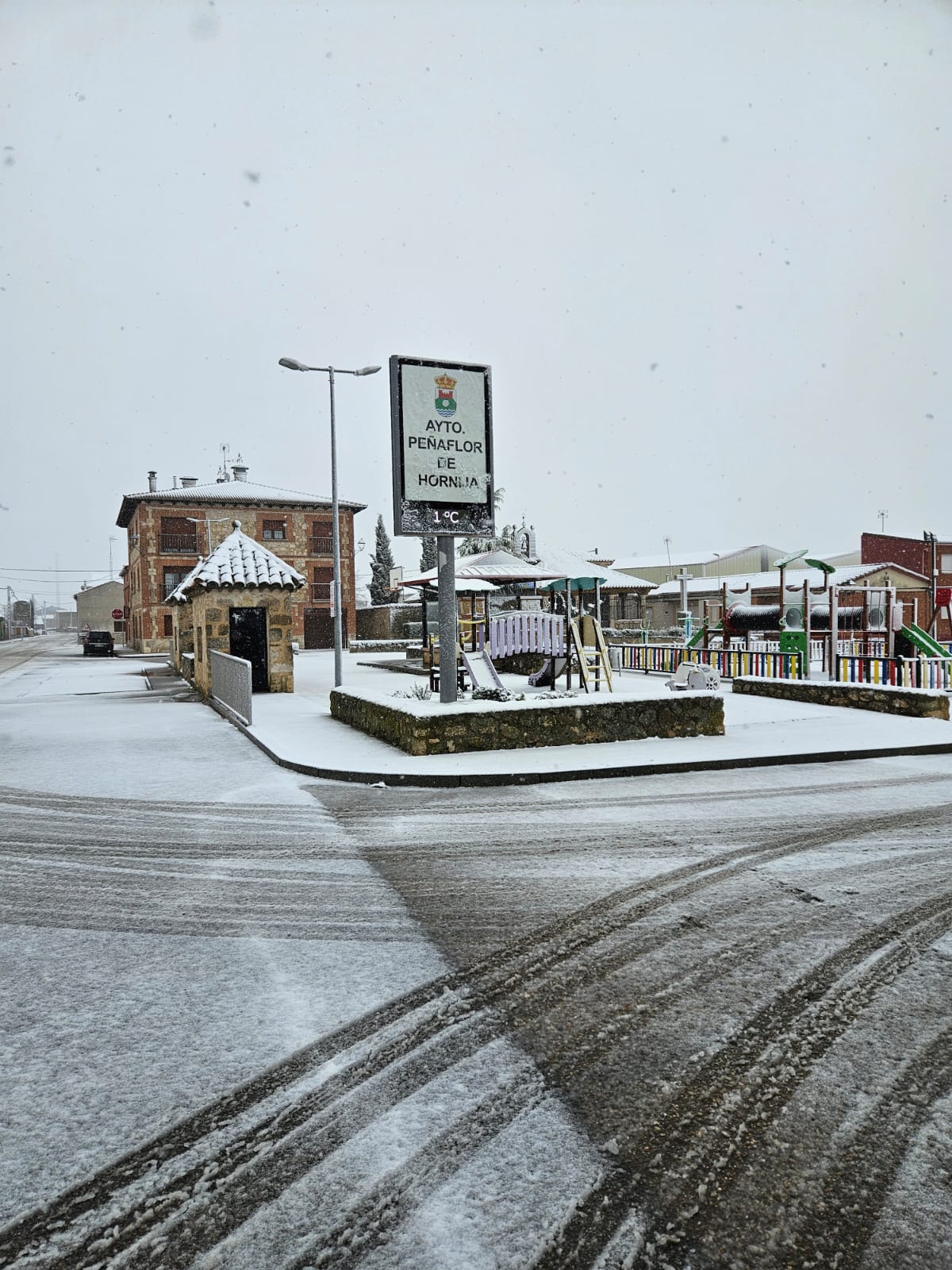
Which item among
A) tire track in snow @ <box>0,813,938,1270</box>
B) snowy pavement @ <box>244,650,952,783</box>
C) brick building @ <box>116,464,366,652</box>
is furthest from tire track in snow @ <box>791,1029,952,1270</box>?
Result: brick building @ <box>116,464,366,652</box>

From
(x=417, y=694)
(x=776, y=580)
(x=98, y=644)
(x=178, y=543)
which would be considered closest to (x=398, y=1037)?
(x=417, y=694)

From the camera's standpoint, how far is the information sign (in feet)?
37.3

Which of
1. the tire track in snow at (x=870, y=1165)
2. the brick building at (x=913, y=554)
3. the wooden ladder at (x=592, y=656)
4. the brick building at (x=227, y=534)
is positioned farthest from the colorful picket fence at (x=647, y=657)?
the brick building at (x=913, y=554)

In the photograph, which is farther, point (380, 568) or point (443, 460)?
point (380, 568)

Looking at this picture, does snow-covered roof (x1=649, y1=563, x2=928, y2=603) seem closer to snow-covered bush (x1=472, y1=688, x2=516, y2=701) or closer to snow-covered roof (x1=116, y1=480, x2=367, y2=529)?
snow-covered roof (x1=116, y1=480, x2=367, y2=529)

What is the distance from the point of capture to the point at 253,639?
1931cm

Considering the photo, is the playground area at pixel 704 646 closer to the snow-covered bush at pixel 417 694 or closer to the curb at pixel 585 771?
the snow-covered bush at pixel 417 694

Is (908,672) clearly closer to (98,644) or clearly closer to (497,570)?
(497,570)

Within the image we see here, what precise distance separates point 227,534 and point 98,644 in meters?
10.7

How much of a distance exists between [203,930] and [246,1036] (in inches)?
51.8

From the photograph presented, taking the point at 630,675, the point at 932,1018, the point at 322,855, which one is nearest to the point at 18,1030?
the point at 322,855

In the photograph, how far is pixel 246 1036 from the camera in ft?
11.0

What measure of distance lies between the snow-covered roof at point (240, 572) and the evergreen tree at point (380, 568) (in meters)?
49.2

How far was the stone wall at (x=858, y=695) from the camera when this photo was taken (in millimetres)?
12500
